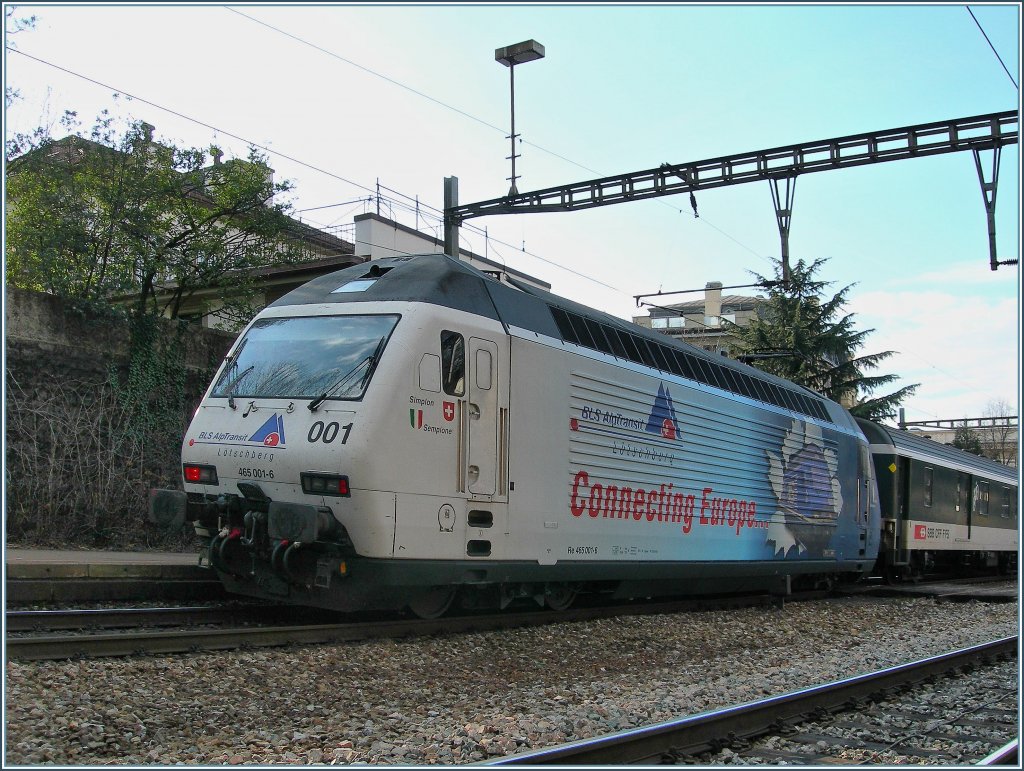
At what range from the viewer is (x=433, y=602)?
890 centimetres

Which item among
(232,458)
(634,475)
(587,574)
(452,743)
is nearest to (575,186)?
(634,475)

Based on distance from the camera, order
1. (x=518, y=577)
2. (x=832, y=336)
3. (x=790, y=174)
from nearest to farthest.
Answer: (x=518, y=577), (x=790, y=174), (x=832, y=336)

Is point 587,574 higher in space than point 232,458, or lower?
lower

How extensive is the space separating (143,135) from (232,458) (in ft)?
31.2

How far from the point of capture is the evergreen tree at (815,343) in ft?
104

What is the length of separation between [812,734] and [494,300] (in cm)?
488

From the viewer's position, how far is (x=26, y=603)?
331 inches

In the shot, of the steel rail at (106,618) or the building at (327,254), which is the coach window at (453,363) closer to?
the steel rail at (106,618)

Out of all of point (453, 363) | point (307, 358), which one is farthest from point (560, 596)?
point (307, 358)

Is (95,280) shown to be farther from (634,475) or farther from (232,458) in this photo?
(634,475)

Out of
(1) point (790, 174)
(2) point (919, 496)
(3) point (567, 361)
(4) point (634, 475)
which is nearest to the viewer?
(3) point (567, 361)

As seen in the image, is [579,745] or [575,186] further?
[575,186]

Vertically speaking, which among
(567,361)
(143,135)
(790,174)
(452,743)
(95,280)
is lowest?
(452,743)

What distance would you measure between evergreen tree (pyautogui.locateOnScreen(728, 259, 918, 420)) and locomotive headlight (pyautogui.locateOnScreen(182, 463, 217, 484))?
84.3ft
